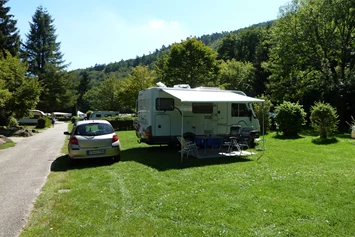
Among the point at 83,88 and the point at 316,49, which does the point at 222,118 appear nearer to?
the point at 316,49

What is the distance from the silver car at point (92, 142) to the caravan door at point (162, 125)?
2178mm

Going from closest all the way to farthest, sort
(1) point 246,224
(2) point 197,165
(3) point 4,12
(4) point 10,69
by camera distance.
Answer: (1) point 246,224
(2) point 197,165
(4) point 10,69
(3) point 4,12

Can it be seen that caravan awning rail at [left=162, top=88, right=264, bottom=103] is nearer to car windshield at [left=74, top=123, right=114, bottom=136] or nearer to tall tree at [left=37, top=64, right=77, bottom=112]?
car windshield at [left=74, top=123, right=114, bottom=136]

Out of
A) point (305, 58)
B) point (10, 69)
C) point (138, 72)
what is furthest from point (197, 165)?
point (138, 72)

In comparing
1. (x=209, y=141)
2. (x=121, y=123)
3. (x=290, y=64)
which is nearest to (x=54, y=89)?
(x=121, y=123)

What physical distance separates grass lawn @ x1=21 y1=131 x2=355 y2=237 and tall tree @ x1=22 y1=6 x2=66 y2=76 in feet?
162

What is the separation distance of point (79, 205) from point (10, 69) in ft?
76.6

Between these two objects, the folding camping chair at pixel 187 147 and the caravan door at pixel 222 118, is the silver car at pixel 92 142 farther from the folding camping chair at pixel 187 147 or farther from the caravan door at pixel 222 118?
the caravan door at pixel 222 118

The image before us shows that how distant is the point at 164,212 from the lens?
15.7ft

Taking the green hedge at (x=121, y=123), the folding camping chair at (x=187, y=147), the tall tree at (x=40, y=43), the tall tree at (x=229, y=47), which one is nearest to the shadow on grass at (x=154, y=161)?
the folding camping chair at (x=187, y=147)

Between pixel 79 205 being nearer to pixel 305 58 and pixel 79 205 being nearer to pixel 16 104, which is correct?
pixel 16 104

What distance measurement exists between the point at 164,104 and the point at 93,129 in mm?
3227

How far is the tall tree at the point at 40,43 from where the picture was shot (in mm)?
51688

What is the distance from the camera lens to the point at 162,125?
1140 cm
